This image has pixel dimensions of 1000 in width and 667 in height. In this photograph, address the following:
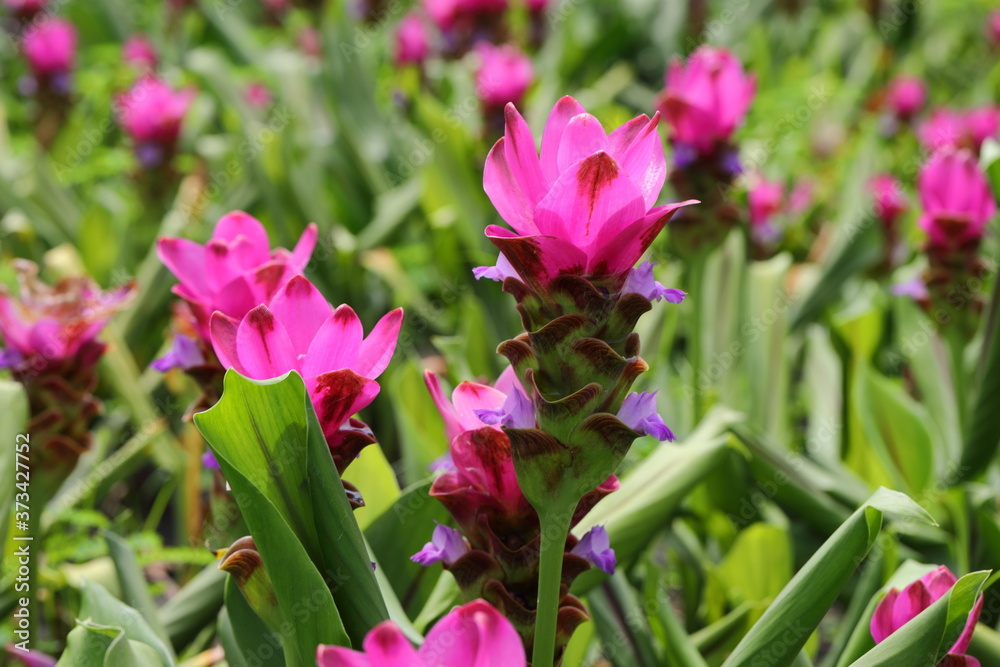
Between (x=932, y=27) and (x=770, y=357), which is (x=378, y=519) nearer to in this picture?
(x=770, y=357)

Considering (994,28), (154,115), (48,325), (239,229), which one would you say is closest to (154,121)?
(154,115)

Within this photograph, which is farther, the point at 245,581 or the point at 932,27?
the point at 932,27

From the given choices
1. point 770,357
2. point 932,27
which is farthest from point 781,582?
point 932,27

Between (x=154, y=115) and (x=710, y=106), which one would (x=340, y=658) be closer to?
(x=710, y=106)

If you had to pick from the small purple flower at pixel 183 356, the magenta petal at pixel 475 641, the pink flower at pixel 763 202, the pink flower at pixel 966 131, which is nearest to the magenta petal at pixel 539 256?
the magenta petal at pixel 475 641

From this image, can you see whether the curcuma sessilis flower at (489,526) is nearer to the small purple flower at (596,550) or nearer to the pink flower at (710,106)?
the small purple flower at (596,550)

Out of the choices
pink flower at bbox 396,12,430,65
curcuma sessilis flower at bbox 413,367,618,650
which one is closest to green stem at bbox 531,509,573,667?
curcuma sessilis flower at bbox 413,367,618,650
